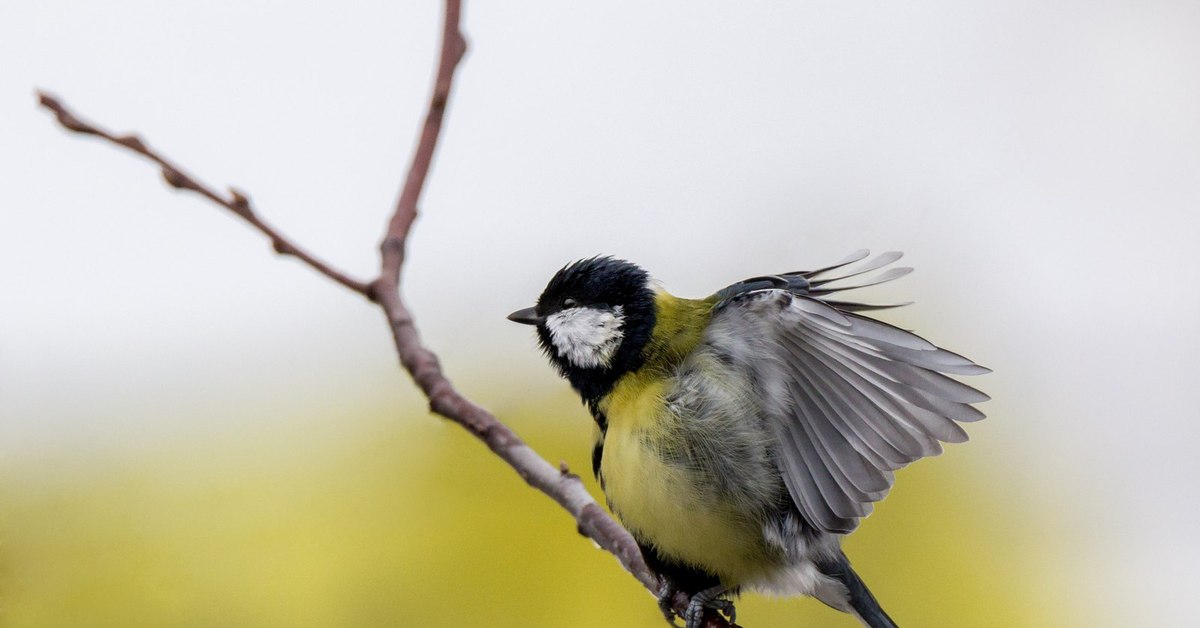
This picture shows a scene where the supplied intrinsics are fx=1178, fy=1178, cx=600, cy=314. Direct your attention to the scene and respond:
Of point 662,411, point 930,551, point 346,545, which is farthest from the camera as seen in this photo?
point 930,551

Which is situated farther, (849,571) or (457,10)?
(849,571)

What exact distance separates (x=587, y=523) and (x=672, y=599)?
479mm

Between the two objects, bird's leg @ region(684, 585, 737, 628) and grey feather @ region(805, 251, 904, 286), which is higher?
grey feather @ region(805, 251, 904, 286)

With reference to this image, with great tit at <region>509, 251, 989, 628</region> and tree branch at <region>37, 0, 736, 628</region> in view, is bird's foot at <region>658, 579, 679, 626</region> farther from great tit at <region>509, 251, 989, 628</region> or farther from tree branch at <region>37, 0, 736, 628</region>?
tree branch at <region>37, 0, 736, 628</region>

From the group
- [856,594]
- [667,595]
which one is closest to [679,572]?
[667,595]

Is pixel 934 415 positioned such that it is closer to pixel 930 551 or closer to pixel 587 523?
pixel 587 523

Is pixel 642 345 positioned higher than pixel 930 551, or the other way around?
pixel 642 345

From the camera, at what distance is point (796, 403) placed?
196 centimetres

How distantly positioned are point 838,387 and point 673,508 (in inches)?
13.4

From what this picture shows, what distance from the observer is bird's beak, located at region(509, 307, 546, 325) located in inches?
88.4

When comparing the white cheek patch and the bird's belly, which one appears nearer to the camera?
the bird's belly

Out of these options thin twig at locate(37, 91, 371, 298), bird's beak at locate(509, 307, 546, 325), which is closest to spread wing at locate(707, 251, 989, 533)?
bird's beak at locate(509, 307, 546, 325)

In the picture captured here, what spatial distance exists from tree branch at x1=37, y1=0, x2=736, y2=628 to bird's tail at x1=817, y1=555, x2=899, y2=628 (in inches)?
29.2

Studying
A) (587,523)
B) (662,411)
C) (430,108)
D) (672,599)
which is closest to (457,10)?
(430,108)
